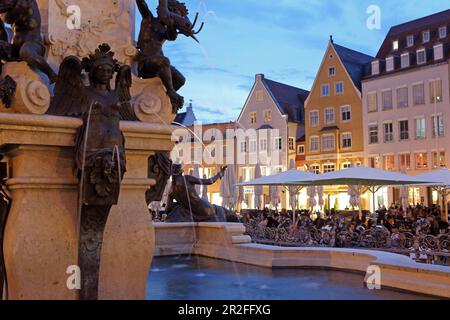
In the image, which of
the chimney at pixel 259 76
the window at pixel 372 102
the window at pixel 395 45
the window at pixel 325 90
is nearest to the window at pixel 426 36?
the window at pixel 395 45

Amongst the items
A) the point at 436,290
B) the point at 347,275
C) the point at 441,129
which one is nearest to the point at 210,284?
the point at 347,275

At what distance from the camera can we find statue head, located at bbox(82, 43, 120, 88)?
4.84 meters

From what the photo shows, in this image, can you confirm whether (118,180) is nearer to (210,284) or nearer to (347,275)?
(210,284)

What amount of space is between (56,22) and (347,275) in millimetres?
5347

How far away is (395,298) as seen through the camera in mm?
6535

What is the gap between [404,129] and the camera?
4756 centimetres

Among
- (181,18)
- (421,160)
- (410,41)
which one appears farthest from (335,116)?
(181,18)

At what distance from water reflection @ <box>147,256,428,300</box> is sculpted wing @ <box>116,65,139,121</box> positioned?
8.03ft

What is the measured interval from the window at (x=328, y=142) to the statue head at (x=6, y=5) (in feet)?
157

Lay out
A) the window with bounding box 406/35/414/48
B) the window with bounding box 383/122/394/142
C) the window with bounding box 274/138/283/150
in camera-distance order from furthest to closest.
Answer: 1. the window with bounding box 274/138/283/150
2. the window with bounding box 406/35/414/48
3. the window with bounding box 383/122/394/142

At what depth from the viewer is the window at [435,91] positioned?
4428 centimetres

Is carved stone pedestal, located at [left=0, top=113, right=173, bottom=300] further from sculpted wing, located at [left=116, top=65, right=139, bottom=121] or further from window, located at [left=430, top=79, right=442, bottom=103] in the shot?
window, located at [left=430, top=79, right=442, bottom=103]

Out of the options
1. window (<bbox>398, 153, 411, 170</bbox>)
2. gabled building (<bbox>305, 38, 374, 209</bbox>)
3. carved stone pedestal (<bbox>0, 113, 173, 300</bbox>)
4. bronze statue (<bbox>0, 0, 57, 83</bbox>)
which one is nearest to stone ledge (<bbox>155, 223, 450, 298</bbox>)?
carved stone pedestal (<bbox>0, 113, 173, 300</bbox>)

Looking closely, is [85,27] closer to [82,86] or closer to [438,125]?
[82,86]
